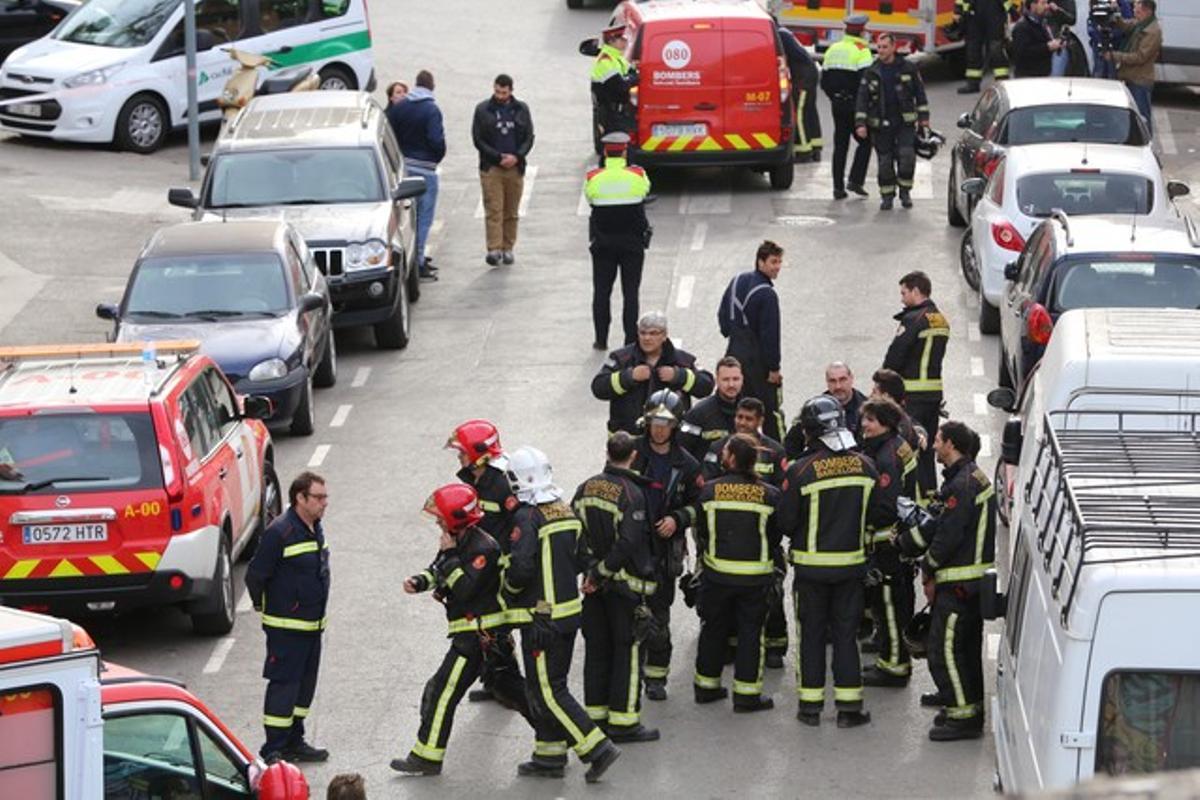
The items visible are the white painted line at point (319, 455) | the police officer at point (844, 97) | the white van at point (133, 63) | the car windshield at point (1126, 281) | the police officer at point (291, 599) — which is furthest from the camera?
the white van at point (133, 63)

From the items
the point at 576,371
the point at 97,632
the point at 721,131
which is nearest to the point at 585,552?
the point at 97,632

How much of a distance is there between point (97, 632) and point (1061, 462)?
23.6ft

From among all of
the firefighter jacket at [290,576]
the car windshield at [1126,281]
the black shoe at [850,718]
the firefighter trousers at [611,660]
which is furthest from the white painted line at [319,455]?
the black shoe at [850,718]

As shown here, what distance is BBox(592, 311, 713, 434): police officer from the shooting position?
15.8 meters

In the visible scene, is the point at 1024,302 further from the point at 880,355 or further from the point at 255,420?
the point at 255,420

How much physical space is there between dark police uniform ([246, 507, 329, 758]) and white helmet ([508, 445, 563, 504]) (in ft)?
3.34

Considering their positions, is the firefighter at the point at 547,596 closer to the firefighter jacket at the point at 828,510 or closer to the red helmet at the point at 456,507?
the red helmet at the point at 456,507

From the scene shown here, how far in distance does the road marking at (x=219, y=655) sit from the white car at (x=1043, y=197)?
27.6 ft

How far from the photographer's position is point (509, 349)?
22.1 meters

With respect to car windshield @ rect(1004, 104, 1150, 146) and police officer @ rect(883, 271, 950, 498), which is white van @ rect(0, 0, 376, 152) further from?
police officer @ rect(883, 271, 950, 498)

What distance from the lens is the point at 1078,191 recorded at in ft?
71.8

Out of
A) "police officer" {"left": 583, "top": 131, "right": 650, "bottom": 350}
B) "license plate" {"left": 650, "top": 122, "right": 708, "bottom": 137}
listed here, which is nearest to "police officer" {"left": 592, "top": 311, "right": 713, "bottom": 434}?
"police officer" {"left": 583, "top": 131, "right": 650, "bottom": 350}

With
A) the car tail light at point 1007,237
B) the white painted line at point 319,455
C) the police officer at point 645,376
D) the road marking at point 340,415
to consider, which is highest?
the police officer at point 645,376

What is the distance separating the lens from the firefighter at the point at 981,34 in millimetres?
32312
